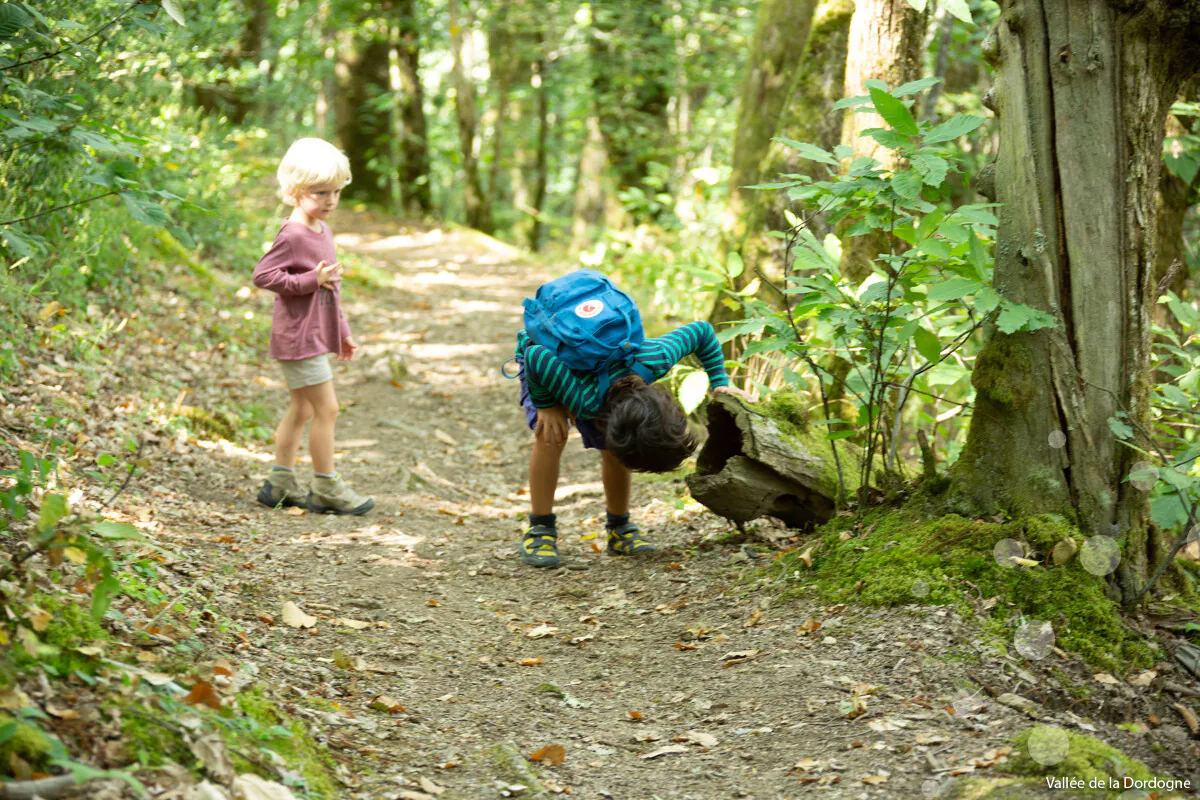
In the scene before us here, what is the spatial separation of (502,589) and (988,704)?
2171 millimetres

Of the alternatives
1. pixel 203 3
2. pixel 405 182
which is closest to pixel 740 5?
pixel 405 182

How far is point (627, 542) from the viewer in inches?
180

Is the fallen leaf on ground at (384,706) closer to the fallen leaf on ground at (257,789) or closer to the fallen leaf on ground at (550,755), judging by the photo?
the fallen leaf on ground at (550,755)

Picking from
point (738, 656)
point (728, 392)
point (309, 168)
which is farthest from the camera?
point (309, 168)

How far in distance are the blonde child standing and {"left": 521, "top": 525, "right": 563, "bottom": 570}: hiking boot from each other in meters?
1.12

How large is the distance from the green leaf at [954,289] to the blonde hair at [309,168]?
2.93m

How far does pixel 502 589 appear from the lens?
4.22 m

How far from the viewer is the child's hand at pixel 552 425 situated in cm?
416

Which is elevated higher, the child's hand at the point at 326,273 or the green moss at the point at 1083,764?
the child's hand at the point at 326,273

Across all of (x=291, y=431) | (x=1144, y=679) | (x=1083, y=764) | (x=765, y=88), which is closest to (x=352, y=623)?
(x=291, y=431)

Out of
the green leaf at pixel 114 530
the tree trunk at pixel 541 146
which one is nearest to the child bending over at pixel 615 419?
the green leaf at pixel 114 530

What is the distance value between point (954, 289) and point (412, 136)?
14.5 m

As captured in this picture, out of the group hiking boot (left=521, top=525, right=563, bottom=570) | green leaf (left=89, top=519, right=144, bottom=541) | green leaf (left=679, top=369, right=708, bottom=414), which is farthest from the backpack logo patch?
green leaf (left=89, top=519, right=144, bottom=541)

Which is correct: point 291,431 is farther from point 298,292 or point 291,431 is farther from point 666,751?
point 666,751
